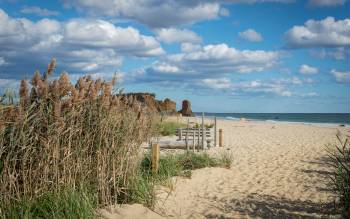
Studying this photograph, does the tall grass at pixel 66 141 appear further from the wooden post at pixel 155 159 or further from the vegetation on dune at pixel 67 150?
the wooden post at pixel 155 159

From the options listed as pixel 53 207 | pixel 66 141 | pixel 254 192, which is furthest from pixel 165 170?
pixel 53 207

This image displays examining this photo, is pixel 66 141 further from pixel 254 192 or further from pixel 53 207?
pixel 254 192

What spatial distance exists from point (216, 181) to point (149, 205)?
3.19 m

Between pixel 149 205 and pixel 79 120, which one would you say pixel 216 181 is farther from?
pixel 79 120

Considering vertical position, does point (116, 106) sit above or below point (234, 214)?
above

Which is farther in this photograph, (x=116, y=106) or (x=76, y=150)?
(x=116, y=106)

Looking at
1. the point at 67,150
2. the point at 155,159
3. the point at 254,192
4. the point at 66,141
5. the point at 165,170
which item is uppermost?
the point at 66,141

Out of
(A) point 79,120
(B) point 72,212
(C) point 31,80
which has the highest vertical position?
(C) point 31,80

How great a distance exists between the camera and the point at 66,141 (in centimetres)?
533

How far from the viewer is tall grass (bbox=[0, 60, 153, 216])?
4.86 metres

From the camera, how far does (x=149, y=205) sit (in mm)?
6031

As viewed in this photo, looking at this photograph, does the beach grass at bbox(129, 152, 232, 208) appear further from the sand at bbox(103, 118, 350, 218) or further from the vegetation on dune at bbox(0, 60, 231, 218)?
the sand at bbox(103, 118, 350, 218)

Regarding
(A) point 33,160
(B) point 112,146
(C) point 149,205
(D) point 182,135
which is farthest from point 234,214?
(D) point 182,135

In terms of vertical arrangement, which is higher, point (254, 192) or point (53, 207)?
point (53, 207)
